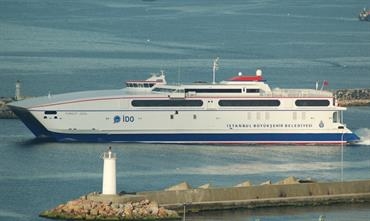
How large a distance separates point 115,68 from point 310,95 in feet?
104

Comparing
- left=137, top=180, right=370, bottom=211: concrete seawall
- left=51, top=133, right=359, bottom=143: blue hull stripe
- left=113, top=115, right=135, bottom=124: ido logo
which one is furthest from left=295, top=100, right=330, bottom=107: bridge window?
left=137, top=180, right=370, bottom=211: concrete seawall

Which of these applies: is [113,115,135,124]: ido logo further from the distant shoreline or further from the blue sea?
the distant shoreline

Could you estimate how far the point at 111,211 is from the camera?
49250mm

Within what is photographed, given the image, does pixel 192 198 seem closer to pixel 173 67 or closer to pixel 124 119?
pixel 124 119

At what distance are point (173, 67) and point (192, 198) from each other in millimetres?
51455

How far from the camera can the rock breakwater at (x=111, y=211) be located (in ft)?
161

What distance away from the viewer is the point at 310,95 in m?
71.6

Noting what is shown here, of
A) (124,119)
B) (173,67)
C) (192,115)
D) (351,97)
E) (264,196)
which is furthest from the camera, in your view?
(173,67)

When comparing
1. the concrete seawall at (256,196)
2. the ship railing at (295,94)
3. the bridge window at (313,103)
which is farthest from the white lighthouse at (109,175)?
the bridge window at (313,103)

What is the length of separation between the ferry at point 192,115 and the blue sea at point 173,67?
3.23ft

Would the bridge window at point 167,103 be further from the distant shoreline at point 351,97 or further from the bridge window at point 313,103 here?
the distant shoreline at point 351,97

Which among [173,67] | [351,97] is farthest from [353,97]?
[173,67]

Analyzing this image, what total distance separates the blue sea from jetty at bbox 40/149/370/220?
0.46 m

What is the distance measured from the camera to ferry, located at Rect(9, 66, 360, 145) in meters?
71.1
